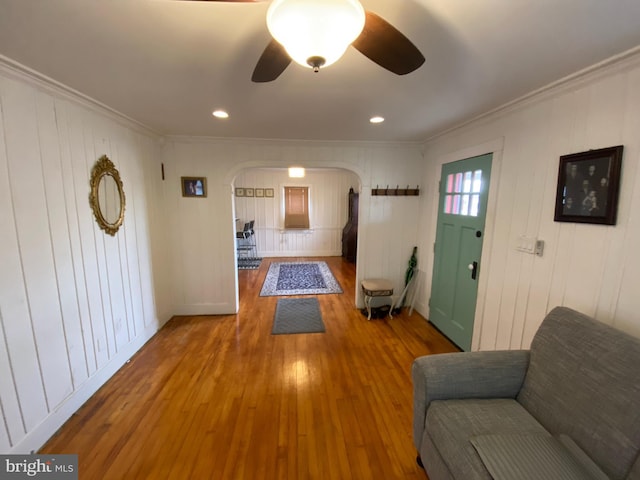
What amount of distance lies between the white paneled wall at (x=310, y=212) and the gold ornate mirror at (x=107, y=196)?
4.04 metres

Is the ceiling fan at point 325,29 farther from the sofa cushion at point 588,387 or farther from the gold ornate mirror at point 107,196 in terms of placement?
the gold ornate mirror at point 107,196

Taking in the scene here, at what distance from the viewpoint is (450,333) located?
281 centimetres

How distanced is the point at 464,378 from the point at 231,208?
290cm

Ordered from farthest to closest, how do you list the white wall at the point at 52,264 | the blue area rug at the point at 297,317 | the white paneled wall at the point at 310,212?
1. the white paneled wall at the point at 310,212
2. the blue area rug at the point at 297,317
3. the white wall at the point at 52,264

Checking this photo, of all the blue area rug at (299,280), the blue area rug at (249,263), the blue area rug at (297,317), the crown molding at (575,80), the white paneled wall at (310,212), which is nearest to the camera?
the crown molding at (575,80)

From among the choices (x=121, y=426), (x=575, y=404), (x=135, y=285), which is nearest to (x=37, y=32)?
(x=135, y=285)

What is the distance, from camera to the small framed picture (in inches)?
123

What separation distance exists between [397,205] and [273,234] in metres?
4.01

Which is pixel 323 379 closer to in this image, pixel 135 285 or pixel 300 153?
pixel 135 285

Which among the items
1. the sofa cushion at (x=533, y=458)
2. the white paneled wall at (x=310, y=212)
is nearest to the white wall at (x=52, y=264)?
the sofa cushion at (x=533, y=458)

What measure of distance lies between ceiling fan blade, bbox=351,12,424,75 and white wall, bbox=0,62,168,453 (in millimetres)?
1911

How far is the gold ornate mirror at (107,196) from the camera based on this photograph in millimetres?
2026

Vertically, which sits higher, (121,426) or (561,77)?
→ (561,77)

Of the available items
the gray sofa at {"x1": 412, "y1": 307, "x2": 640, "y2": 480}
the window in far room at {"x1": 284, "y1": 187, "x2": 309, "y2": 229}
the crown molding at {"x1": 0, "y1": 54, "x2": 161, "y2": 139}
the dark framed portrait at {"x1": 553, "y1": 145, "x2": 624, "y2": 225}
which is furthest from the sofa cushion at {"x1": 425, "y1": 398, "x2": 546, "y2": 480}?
the window in far room at {"x1": 284, "y1": 187, "x2": 309, "y2": 229}
